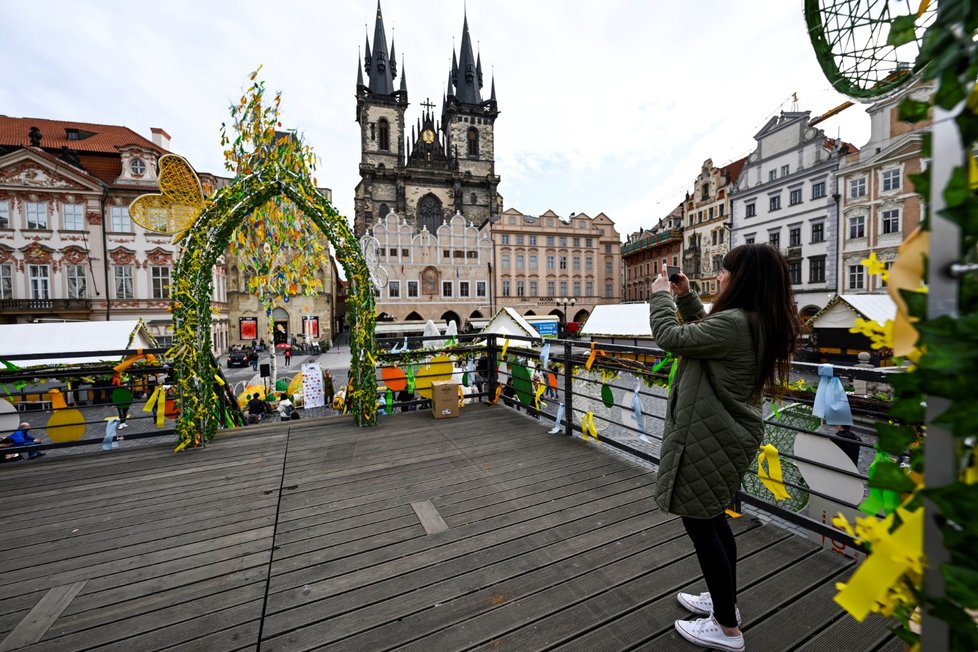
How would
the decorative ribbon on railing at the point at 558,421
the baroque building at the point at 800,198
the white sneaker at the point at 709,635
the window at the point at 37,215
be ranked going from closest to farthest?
the white sneaker at the point at 709,635 < the decorative ribbon on railing at the point at 558,421 < the window at the point at 37,215 < the baroque building at the point at 800,198

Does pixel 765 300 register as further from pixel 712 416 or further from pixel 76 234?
pixel 76 234

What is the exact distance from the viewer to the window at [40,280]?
79.5 ft

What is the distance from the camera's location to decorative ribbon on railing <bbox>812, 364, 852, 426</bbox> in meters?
2.45

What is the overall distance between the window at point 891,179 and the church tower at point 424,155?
3244cm

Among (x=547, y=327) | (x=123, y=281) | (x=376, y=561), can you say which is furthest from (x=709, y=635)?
(x=123, y=281)

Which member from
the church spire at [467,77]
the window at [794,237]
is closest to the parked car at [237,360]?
the window at [794,237]

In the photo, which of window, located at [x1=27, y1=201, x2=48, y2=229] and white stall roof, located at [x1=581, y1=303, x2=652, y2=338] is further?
window, located at [x1=27, y1=201, x2=48, y2=229]

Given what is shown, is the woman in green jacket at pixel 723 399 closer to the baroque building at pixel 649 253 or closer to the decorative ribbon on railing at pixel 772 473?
the decorative ribbon on railing at pixel 772 473

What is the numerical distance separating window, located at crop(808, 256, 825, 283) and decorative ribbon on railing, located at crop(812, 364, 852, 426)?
104 ft

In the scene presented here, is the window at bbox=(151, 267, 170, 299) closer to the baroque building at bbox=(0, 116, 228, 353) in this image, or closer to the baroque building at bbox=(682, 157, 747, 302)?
the baroque building at bbox=(0, 116, 228, 353)

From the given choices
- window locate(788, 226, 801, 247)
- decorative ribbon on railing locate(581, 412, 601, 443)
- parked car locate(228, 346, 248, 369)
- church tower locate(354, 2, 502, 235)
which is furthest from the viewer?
church tower locate(354, 2, 502, 235)

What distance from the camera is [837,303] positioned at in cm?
1553

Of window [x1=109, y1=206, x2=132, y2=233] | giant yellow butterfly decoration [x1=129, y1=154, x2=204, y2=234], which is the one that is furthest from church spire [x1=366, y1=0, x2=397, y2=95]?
giant yellow butterfly decoration [x1=129, y1=154, x2=204, y2=234]

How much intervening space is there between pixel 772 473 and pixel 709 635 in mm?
1357
